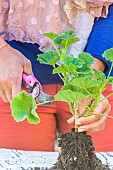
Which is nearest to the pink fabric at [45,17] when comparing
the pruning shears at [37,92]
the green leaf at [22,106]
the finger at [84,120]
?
the pruning shears at [37,92]

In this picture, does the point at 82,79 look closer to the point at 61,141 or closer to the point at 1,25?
the point at 61,141

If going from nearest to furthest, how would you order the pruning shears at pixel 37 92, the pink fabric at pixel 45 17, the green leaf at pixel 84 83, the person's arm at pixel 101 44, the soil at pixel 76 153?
the green leaf at pixel 84 83, the soil at pixel 76 153, the pruning shears at pixel 37 92, the person's arm at pixel 101 44, the pink fabric at pixel 45 17

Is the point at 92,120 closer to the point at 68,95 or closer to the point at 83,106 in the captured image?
the point at 83,106

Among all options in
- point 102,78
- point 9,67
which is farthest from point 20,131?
point 102,78

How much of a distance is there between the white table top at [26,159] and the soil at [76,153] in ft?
0.41

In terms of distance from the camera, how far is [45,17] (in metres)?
1.25

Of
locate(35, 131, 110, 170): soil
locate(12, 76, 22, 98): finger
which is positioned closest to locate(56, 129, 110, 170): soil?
locate(35, 131, 110, 170): soil

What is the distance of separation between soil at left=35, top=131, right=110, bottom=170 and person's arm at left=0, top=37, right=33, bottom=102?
0.24 m

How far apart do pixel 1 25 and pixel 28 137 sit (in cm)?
33

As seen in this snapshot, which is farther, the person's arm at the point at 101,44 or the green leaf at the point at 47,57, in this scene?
the person's arm at the point at 101,44

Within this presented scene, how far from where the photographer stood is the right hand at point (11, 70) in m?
1.09

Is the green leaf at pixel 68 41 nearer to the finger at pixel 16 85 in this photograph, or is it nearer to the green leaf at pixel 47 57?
the green leaf at pixel 47 57

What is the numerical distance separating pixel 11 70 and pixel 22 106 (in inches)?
13.2

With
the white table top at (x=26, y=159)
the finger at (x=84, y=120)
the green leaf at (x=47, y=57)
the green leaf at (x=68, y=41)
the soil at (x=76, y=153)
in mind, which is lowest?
the white table top at (x=26, y=159)
